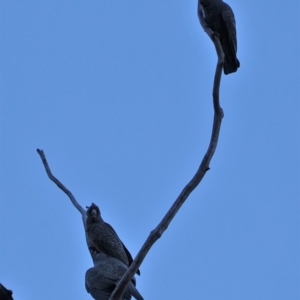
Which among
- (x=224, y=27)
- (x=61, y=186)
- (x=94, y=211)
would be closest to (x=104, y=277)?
(x=61, y=186)

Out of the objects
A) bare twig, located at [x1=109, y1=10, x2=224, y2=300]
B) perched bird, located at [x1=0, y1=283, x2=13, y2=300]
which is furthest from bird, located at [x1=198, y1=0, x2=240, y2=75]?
perched bird, located at [x1=0, y1=283, x2=13, y2=300]

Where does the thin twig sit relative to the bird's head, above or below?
below

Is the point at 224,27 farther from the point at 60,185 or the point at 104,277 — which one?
the point at 104,277

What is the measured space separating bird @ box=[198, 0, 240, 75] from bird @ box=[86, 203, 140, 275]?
8.11 ft

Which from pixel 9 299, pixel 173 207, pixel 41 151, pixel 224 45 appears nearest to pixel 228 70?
pixel 224 45

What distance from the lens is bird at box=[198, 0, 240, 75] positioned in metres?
9.43

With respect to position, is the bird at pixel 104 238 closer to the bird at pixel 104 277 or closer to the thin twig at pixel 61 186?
the bird at pixel 104 277

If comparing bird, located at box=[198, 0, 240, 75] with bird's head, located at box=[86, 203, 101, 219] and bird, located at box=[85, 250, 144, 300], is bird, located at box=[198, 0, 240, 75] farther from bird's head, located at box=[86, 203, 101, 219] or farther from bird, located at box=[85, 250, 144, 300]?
bird's head, located at box=[86, 203, 101, 219]

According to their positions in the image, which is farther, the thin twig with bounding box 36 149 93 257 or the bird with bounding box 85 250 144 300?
the bird with bounding box 85 250 144 300

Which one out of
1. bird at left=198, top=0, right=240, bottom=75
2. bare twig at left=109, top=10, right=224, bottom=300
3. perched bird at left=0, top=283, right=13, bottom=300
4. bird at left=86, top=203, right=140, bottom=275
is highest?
bird at left=198, top=0, right=240, bottom=75

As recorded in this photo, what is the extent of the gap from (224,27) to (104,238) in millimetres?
2990

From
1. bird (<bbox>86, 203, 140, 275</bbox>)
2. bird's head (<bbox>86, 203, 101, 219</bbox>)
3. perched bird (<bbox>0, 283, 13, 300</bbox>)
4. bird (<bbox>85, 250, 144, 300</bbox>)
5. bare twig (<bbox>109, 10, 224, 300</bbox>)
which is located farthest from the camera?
bird's head (<bbox>86, 203, 101, 219</bbox>)

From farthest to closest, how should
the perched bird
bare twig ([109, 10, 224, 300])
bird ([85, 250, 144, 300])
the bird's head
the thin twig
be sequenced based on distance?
the bird's head
bird ([85, 250, 144, 300])
the thin twig
bare twig ([109, 10, 224, 300])
the perched bird

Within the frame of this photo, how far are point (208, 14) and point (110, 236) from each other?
9.96 ft
